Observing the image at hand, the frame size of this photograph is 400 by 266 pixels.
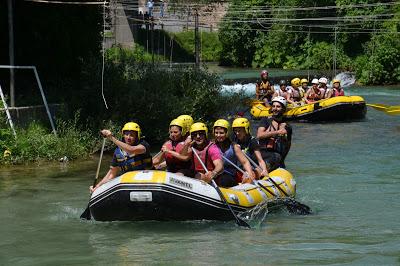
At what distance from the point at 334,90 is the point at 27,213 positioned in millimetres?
14830

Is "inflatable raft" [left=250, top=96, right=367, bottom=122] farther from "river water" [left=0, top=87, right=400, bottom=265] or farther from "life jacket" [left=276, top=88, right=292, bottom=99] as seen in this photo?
"river water" [left=0, top=87, right=400, bottom=265]

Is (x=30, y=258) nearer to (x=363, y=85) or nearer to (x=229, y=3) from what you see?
(x=363, y=85)

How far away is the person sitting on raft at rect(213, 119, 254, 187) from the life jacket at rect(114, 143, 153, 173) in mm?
1061

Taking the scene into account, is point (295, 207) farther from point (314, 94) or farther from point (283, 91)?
point (314, 94)

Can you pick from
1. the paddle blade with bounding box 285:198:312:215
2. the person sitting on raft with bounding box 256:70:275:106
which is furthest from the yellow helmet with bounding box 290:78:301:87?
the paddle blade with bounding box 285:198:312:215

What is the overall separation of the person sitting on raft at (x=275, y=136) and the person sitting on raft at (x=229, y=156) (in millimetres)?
1434


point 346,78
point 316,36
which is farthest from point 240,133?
point 316,36

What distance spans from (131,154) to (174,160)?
2.04 feet

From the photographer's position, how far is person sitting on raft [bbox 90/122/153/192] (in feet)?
32.7

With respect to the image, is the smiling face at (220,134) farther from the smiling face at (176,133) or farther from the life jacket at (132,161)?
the life jacket at (132,161)

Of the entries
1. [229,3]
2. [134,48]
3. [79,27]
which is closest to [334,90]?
[79,27]

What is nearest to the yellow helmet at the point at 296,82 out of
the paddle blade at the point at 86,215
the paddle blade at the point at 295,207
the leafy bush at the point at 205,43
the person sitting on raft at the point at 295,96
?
the person sitting on raft at the point at 295,96

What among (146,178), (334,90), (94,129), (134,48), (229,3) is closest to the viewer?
(146,178)

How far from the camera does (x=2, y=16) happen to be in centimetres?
1775
